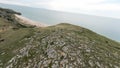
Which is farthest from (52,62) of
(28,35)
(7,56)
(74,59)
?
(28,35)

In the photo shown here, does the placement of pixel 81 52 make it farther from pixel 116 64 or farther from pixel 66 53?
pixel 116 64

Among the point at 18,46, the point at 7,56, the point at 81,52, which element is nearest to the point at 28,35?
the point at 18,46

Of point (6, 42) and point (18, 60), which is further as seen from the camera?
point (6, 42)

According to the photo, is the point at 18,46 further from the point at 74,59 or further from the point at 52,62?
the point at 74,59

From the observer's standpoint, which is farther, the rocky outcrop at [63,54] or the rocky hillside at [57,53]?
the rocky hillside at [57,53]

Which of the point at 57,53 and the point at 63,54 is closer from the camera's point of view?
the point at 63,54

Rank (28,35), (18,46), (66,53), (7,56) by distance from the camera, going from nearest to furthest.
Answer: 1. (66,53)
2. (7,56)
3. (18,46)
4. (28,35)

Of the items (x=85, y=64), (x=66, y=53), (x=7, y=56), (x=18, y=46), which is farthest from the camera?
(x=18, y=46)

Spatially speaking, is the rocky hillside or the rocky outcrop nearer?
the rocky outcrop

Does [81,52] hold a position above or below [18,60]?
above
